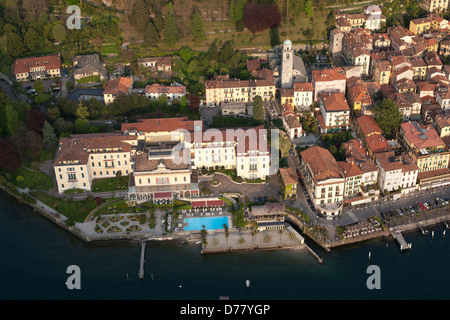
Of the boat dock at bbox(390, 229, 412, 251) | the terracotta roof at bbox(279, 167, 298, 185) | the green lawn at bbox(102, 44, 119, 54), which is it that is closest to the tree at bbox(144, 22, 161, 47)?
the green lawn at bbox(102, 44, 119, 54)

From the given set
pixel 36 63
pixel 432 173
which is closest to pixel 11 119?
pixel 36 63

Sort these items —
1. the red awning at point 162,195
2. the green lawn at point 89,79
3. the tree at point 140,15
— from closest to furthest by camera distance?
the red awning at point 162,195, the green lawn at point 89,79, the tree at point 140,15

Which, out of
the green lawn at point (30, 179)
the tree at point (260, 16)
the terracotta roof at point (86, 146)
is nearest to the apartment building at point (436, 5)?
the tree at point (260, 16)

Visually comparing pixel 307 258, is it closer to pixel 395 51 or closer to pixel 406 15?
pixel 395 51

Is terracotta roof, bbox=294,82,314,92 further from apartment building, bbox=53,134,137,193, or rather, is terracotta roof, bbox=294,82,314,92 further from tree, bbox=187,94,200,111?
apartment building, bbox=53,134,137,193

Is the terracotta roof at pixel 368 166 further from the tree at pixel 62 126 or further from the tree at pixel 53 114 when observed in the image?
the tree at pixel 53 114
